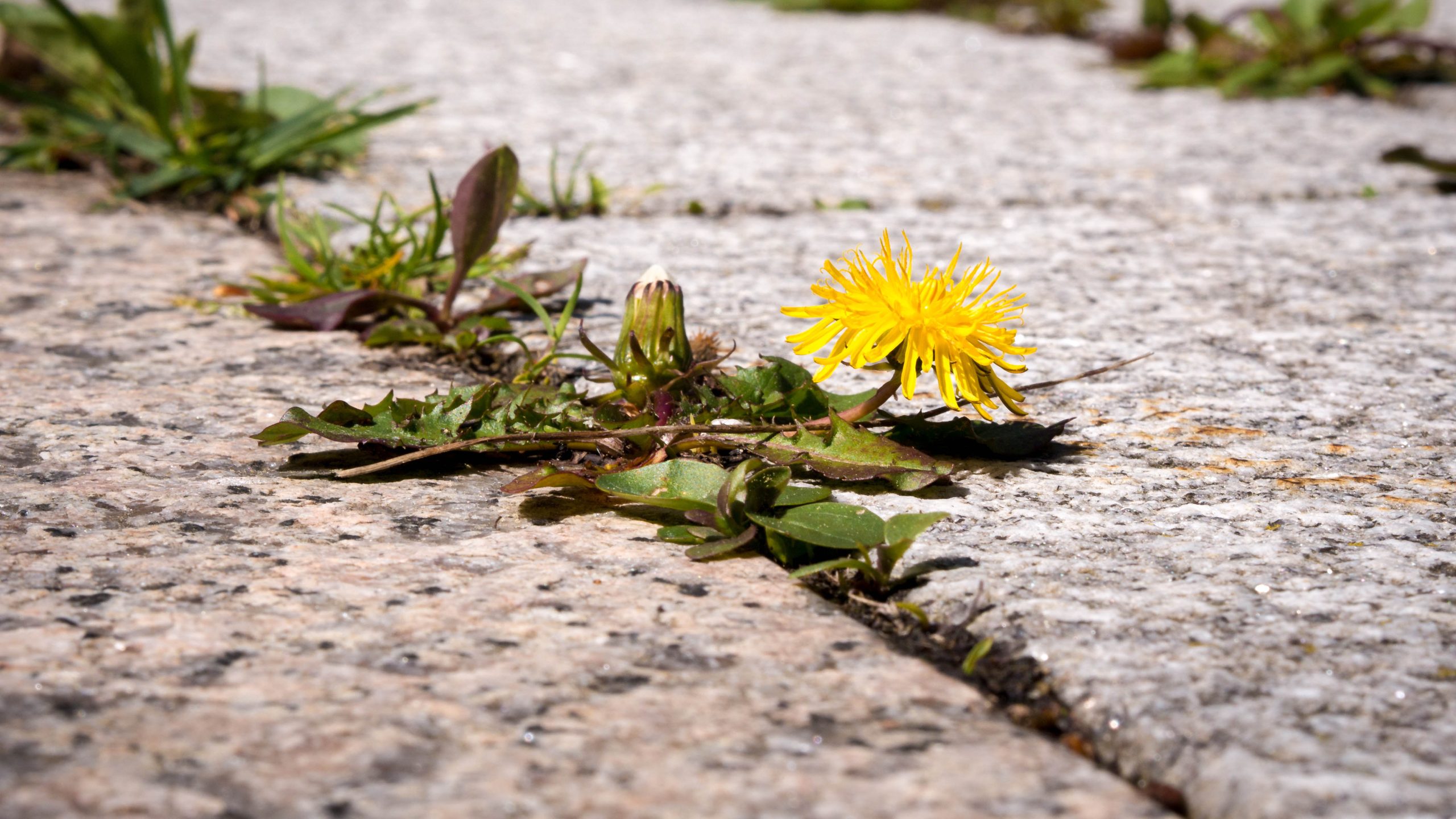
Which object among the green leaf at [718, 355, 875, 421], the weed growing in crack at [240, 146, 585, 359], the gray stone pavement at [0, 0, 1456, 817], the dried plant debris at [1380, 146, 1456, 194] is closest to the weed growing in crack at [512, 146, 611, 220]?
the gray stone pavement at [0, 0, 1456, 817]

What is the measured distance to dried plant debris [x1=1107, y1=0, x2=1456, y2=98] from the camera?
3377mm

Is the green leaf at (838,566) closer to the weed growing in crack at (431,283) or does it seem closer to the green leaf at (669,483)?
the green leaf at (669,483)

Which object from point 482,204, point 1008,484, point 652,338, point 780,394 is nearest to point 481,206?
point 482,204

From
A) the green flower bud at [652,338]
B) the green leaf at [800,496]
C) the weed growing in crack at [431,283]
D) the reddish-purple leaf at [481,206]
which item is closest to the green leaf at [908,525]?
the green leaf at [800,496]

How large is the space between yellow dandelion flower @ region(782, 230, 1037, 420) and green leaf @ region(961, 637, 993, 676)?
0.30m

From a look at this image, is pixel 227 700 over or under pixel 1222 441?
under

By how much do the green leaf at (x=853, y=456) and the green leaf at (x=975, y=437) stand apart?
59 millimetres

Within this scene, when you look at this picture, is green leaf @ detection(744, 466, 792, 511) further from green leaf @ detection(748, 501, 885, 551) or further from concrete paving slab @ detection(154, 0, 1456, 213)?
concrete paving slab @ detection(154, 0, 1456, 213)

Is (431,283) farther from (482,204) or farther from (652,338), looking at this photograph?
(652,338)

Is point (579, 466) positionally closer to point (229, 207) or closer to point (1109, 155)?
point (229, 207)

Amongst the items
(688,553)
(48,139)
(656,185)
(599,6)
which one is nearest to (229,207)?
(48,139)

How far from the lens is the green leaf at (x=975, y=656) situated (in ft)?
3.23

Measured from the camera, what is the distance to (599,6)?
4.91 m

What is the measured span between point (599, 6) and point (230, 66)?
76.1 inches
